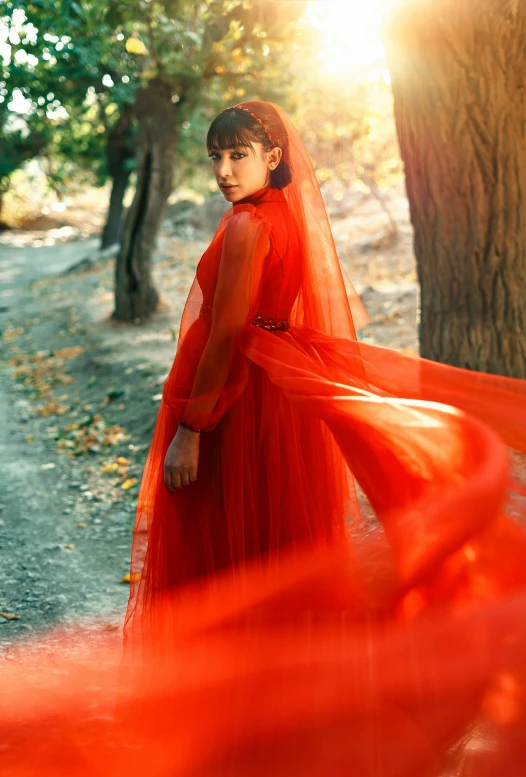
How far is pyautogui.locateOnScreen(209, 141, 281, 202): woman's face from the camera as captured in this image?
2.43 m

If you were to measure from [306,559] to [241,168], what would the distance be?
4.06 feet

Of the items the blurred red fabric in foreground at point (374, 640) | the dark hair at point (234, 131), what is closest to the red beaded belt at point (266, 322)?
the blurred red fabric in foreground at point (374, 640)

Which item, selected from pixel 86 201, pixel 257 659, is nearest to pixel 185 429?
pixel 257 659

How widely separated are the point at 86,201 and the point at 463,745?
40.9 metres

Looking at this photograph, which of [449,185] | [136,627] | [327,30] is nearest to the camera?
[136,627]

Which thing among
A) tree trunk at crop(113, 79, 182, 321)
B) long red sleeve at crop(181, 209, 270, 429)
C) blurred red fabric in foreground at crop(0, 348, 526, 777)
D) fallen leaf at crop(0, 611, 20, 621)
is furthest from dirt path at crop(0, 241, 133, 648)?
tree trunk at crop(113, 79, 182, 321)

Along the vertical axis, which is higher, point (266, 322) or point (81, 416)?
point (266, 322)

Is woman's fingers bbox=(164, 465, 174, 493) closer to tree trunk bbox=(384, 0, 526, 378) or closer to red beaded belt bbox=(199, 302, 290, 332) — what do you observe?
red beaded belt bbox=(199, 302, 290, 332)

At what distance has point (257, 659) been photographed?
96.0 inches

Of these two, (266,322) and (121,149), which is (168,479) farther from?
(121,149)

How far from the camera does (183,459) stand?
2512mm

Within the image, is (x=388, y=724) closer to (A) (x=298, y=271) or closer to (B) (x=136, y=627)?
(B) (x=136, y=627)

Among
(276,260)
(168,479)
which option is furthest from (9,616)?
(276,260)

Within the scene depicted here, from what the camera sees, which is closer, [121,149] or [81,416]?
[81,416]
